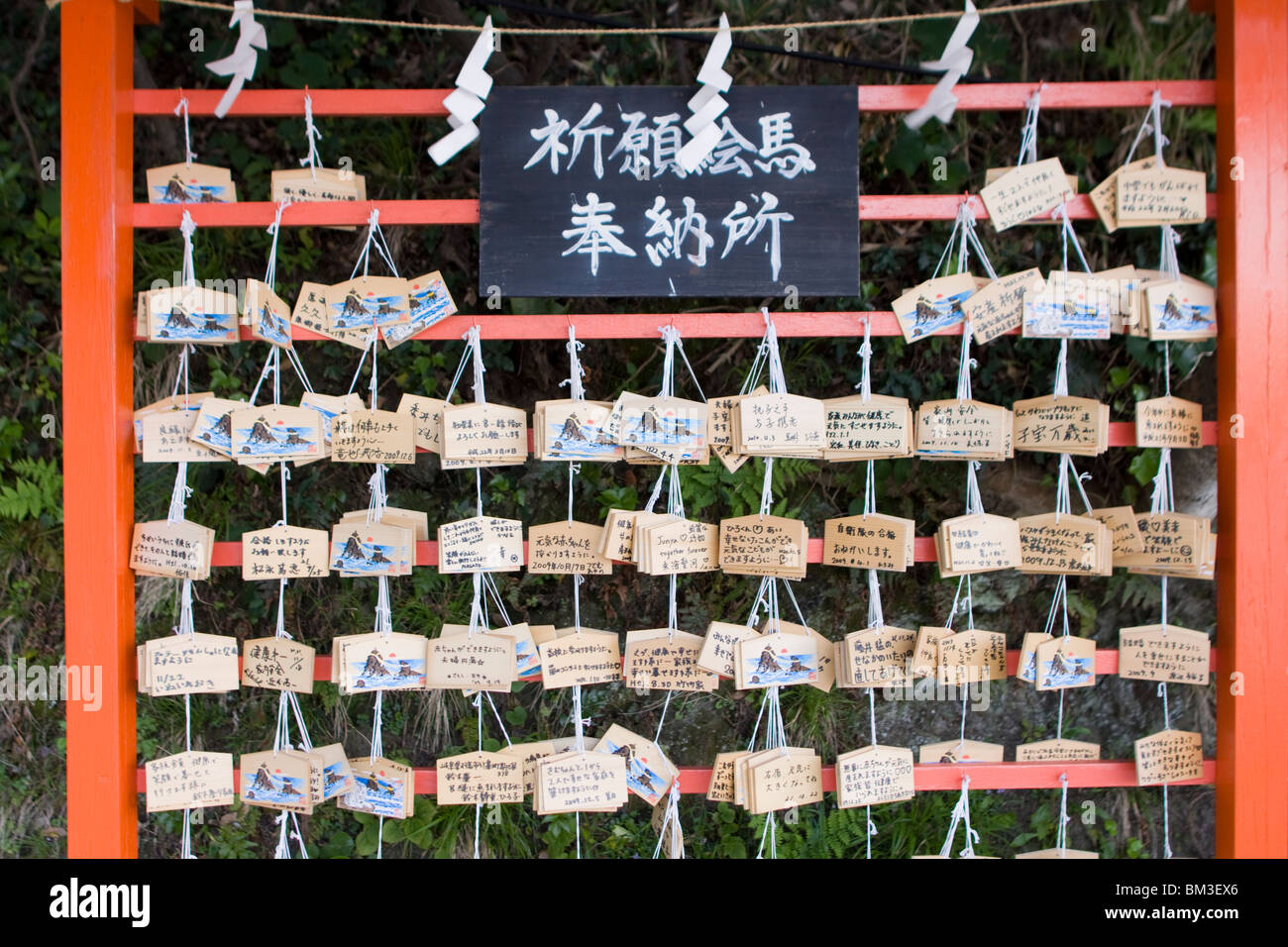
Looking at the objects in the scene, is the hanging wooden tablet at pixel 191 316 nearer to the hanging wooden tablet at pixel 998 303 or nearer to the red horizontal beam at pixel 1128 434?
the red horizontal beam at pixel 1128 434

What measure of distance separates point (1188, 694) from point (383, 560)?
7.93 ft

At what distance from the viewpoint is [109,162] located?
194cm

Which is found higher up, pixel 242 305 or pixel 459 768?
pixel 242 305

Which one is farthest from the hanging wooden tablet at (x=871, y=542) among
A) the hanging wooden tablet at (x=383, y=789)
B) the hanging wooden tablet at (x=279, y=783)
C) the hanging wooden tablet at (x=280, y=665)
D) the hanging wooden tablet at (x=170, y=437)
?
the hanging wooden tablet at (x=170, y=437)

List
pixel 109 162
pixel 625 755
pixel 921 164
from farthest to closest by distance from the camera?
1. pixel 921 164
2. pixel 625 755
3. pixel 109 162

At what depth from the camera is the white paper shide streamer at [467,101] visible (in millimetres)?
1910

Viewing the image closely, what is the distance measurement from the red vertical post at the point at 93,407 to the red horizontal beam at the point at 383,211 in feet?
0.42

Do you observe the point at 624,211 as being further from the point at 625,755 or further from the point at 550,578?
the point at 625,755

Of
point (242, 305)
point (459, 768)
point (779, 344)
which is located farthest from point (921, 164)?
point (459, 768)

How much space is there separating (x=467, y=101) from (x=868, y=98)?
3.16 feet

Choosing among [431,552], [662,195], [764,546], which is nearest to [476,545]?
[431,552]

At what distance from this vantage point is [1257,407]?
76.3 inches

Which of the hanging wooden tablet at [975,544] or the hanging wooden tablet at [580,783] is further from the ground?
the hanging wooden tablet at [975,544]

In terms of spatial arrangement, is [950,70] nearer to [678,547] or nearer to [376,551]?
[678,547]
